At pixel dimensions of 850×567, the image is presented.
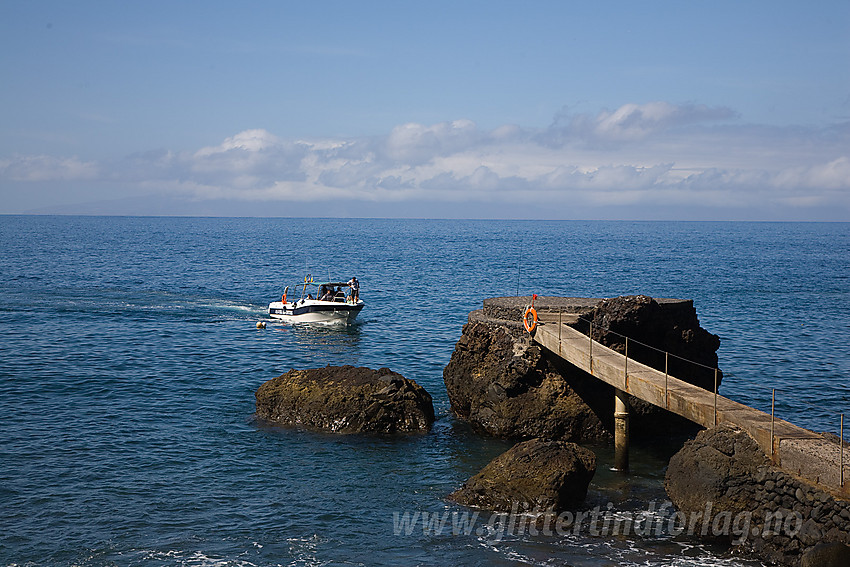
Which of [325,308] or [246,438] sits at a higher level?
[325,308]

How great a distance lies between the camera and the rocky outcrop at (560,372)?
2398cm

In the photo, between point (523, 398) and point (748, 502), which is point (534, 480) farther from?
point (523, 398)

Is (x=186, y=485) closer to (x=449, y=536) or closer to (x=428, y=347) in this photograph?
(x=449, y=536)

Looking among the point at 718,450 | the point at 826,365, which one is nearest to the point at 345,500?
the point at 718,450

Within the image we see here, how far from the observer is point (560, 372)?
24312mm

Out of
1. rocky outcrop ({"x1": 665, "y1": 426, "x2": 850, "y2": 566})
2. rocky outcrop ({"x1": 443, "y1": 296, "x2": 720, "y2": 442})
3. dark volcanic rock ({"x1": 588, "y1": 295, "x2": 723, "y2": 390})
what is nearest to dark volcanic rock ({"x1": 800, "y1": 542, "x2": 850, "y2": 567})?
rocky outcrop ({"x1": 665, "y1": 426, "x2": 850, "y2": 566})

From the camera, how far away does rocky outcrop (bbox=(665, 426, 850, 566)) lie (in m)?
14.6

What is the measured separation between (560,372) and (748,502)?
884cm

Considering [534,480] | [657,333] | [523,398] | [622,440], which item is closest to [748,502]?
[534,480]

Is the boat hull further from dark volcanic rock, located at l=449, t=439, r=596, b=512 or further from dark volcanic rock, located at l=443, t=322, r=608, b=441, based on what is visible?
dark volcanic rock, located at l=449, t=439, r=596, b=512

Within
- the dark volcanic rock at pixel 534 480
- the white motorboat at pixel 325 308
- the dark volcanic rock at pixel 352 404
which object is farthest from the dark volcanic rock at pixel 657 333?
the white motorboat at pixel 325 308

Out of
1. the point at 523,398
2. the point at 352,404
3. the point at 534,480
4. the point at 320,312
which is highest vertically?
the point at 320,312

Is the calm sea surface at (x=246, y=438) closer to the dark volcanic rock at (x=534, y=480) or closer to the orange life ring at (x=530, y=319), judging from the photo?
the dark volcanic rock at (x=534, y=480)

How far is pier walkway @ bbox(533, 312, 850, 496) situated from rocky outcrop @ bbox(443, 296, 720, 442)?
3.02 ft
